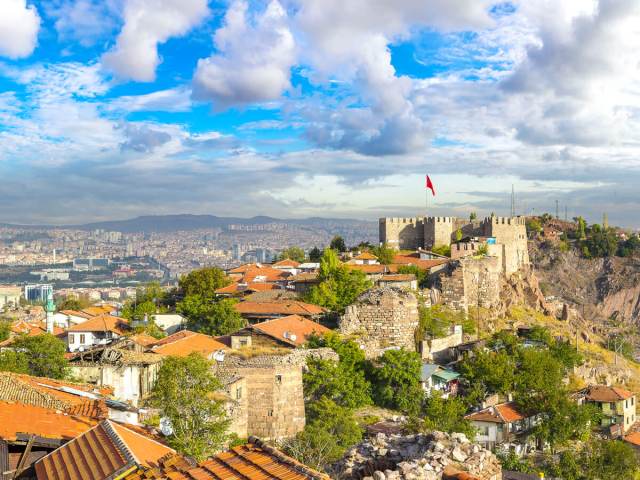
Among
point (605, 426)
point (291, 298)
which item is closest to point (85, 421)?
point (291, 298)

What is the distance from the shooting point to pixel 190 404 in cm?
1460

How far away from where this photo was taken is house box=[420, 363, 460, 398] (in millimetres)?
29062

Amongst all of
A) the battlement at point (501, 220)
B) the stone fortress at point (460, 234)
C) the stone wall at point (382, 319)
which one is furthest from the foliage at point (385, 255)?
the stone wall at point (382, 319)

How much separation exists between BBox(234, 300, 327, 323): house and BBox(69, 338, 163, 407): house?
10.3 metres

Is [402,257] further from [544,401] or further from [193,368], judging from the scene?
[193,368]

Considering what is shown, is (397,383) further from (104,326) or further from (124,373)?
(104,326)

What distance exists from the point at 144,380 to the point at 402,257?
3179cm

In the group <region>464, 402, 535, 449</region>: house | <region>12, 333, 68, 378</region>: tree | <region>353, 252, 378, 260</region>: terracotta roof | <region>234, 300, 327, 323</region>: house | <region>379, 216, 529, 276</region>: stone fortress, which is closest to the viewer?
<region>12, 333, 68, 378</region>: tree

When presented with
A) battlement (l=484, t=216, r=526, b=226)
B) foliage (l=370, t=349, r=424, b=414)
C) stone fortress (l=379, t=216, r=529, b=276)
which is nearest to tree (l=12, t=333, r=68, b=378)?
foliage (l=370, t=349, r=424, b=414)

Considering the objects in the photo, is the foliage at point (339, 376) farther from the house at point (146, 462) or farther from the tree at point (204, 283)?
the house at point (146, 462)

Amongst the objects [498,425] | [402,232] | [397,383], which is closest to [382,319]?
[397,383]

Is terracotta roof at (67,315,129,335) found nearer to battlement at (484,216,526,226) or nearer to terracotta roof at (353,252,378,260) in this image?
terracotta roof at (353,252,378,260)

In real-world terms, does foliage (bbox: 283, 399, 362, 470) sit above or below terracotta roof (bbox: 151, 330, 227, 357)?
below

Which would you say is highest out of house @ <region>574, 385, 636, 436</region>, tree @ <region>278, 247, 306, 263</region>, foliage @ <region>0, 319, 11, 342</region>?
tree @ <region>278, 247, 306, 263</region>
